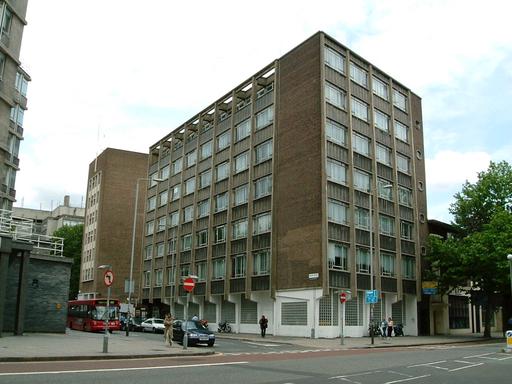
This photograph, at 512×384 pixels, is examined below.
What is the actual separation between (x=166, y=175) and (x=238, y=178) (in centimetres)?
1916

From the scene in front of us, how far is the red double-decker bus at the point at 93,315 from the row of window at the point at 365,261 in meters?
17.9

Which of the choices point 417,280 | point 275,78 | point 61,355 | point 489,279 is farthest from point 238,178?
point 61,355

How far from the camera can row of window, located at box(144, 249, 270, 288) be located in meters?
45.7

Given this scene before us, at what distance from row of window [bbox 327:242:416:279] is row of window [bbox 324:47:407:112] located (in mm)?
14621

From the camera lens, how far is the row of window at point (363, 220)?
41250 millimetres

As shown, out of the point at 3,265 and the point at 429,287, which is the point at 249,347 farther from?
the point at 429,287

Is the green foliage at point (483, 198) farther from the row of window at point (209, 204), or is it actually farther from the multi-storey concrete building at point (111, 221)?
the multi-storey concrete building at point (111, 221)

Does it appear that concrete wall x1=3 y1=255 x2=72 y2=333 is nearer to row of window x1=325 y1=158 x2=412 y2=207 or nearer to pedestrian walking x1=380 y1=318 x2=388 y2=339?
row of window x1=325 y1=158 x2=412 y2=207

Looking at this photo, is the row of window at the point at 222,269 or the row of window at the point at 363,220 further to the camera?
the row of window at the point at 222,269

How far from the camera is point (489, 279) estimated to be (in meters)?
41.9

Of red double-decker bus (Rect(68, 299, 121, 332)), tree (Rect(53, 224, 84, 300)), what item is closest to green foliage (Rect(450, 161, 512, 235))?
red double-decker bus (Rect(68, 299, 121, 332))

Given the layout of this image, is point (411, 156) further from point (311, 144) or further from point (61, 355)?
point (61, 355)

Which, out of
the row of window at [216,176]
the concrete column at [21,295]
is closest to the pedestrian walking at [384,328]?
the row of window at [216,176]

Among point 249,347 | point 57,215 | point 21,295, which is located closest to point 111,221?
point 57,215
